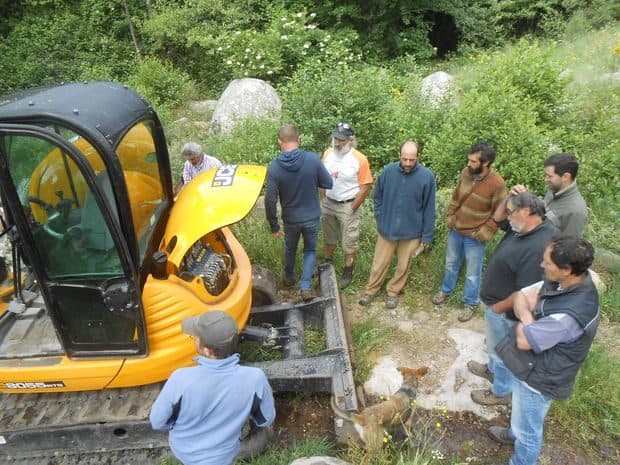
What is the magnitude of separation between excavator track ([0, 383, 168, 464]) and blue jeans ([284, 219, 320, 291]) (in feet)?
6.09

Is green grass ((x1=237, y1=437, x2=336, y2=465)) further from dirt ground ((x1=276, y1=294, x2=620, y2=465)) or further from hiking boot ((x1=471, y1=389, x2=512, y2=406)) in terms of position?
hiking boot ((x1=471, y1=389, x2=512, y2=406))

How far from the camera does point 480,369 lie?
3936mm

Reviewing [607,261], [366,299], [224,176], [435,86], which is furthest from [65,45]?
[607,261]

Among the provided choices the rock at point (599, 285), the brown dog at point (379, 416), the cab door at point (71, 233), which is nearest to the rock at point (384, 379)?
the brown dog at point (379, 416)

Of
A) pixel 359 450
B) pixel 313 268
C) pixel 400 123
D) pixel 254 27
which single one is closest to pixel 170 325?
pixel 359 450

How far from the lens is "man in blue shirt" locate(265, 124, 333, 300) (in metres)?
4.06

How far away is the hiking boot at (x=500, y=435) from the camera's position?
11.1 ft

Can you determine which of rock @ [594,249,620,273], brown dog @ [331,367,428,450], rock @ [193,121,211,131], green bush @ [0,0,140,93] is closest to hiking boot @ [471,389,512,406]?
brown dog @ [331,367,428,450]

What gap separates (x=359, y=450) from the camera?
10.0 feet

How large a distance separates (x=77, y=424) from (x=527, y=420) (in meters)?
2.88

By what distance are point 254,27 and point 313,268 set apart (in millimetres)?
8941

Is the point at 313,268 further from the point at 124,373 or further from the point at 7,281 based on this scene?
the point at 7,281

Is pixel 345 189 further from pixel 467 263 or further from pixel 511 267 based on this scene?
pixel 511 267

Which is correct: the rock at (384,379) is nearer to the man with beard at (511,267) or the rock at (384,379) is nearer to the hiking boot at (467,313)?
the man with beard at (511,267)
